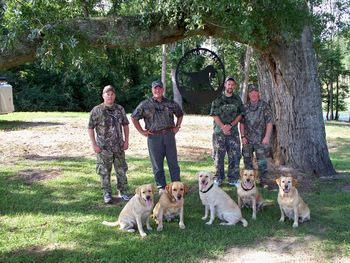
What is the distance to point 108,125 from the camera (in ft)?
23.0

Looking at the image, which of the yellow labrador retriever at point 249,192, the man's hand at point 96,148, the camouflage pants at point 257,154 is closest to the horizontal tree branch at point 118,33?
the man's hand at point 96,148

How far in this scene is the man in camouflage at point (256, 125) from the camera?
7.71 metres

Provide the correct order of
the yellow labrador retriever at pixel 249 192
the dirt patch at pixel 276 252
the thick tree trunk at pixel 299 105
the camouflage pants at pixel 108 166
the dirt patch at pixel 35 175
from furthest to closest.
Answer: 1. the dirt patch at pixel 35 175
2. the thick tree trunk at pixel 299 105
3. the camouflage pants at pixel 108 166
4. the yellow labrador retriever at pixel 249 192
5. the dirt patch at pixel 276 252

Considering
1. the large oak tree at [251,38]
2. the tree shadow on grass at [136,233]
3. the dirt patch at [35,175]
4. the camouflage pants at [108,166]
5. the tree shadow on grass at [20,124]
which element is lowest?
the tree shadow on grass at [136,233]

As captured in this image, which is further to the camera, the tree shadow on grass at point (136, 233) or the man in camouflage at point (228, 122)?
the man in camouflage at point (228, 122)

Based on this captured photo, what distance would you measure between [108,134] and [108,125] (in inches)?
5.6

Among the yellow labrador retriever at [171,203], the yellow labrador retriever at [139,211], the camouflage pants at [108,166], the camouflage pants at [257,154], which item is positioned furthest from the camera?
the camouflage pants at [257,154]

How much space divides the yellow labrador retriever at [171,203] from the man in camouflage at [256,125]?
2.21m

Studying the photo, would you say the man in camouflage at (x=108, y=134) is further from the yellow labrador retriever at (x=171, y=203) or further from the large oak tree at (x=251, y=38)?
the yellow labrador retriever at (x=171, y=203)

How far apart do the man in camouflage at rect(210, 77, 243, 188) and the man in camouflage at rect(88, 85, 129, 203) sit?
1.67m

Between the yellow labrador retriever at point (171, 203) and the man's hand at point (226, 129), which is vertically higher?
the man's hand at point (226, 129)

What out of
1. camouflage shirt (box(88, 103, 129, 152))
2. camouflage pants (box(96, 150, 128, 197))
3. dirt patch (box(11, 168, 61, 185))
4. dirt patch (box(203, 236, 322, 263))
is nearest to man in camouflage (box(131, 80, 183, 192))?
camouflage shirt (box(88, 103, 129, 152))

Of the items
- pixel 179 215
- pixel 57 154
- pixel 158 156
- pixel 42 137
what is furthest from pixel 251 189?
pixel 42 137

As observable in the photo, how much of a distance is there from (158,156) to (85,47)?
217cm
